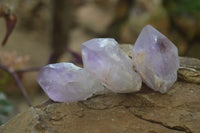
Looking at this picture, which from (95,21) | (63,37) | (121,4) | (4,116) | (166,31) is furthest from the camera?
(95,21)

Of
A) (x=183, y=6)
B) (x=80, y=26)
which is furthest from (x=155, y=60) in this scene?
(x=80, y=26)

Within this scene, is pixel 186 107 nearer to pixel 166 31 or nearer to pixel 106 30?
pixel 166 31

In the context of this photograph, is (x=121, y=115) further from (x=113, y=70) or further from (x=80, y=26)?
(x=80, y=26)

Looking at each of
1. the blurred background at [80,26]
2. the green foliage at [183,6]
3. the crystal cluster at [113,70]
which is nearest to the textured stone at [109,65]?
the crystal cluster at [113,70]

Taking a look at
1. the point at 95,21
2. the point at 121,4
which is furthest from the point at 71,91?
the point at 95,21

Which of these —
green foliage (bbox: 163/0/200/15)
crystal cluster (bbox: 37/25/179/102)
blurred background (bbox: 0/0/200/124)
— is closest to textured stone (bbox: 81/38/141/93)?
crystal cluster (bbox: 37/25/179/102)

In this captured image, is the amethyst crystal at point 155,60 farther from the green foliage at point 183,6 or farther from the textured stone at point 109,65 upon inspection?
the green foliage at point 183,6

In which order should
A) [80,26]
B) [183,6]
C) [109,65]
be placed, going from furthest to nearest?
[80,26]
[183,6]
[109,65]
